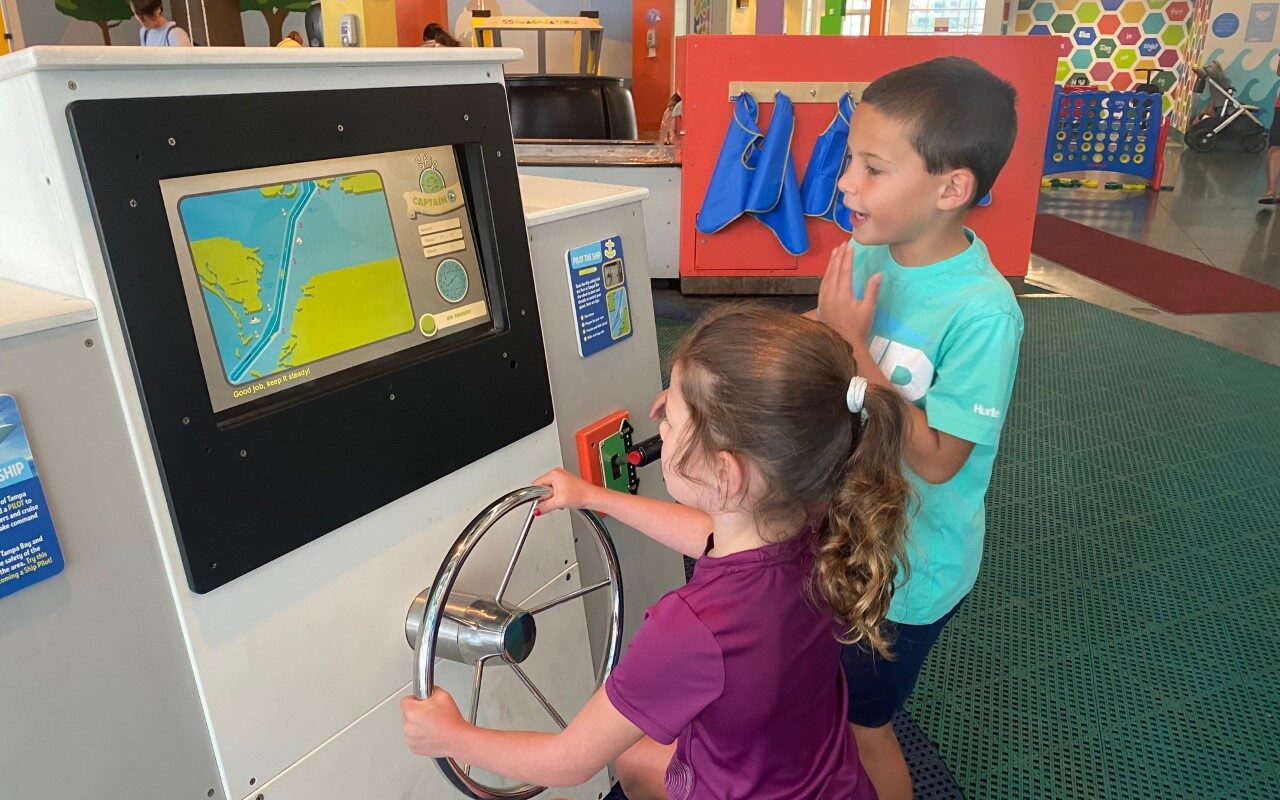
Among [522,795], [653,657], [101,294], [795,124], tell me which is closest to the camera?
[101,294]

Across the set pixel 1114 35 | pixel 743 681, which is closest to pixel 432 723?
pixel 743 681

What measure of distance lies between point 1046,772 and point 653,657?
1.24 meters

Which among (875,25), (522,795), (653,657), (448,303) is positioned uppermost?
(875,25)

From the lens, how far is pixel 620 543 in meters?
1.64

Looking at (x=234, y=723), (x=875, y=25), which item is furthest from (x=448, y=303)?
(x=875, y=25)

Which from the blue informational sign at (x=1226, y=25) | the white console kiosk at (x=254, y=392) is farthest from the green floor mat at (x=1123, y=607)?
the blue informational sign at (x=1226, y=25)

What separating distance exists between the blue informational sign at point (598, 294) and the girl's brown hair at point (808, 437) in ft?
1.31

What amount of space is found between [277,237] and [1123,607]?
2200 mm

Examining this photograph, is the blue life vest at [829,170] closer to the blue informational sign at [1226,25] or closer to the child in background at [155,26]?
the child in background at [155,26]

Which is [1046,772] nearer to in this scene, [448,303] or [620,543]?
[620,543]

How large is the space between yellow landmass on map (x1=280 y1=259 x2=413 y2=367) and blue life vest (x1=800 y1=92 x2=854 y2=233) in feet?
11.0

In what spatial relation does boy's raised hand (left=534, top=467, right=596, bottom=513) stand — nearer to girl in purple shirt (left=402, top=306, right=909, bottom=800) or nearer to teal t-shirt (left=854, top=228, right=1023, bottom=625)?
girl in purple shirt (left=402, top=306, right=909, bottom=800)

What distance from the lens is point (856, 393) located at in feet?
3.21

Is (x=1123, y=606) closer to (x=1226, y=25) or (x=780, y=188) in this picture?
(x=780, y=188)
